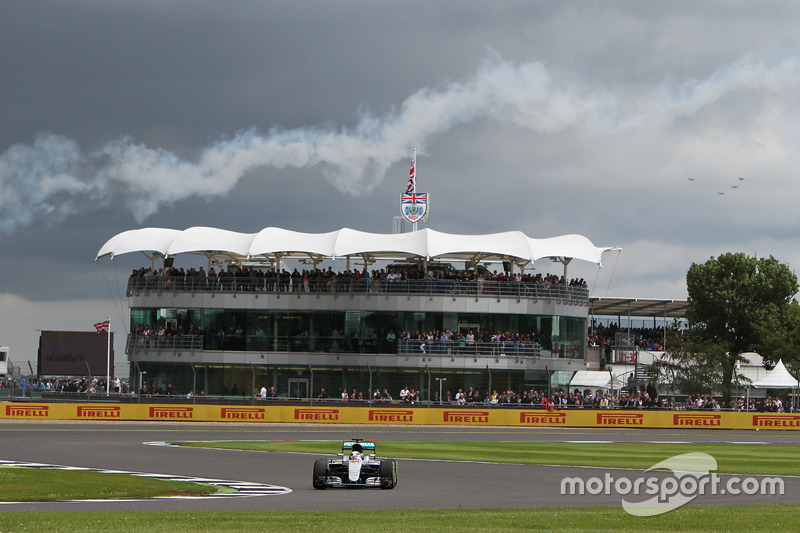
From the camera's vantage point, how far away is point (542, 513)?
703 inches

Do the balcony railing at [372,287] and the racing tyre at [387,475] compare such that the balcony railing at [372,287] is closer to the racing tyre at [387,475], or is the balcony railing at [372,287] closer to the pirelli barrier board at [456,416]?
the pirelli barrier board at [456,416]

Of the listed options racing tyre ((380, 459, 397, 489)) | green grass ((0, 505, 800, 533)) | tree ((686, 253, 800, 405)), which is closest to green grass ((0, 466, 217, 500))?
green grass ((0, 505, 800, 533))

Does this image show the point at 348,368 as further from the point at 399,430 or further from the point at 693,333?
the point at 693,333

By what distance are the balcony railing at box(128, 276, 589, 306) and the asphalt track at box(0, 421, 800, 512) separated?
16209mm

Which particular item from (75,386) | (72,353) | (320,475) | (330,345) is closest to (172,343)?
(72,353)

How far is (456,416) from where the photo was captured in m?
59.2

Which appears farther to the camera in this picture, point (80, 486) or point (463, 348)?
point (463, 348)

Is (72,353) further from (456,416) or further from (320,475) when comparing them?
(320,475)

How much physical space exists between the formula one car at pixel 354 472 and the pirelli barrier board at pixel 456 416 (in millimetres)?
35095

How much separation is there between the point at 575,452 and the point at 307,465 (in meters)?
11.6

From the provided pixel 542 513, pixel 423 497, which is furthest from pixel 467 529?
pixel 423 497

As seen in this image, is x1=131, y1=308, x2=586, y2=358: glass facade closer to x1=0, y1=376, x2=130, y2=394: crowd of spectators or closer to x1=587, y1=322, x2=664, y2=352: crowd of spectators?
x1=0, y1=376, x2=130, y2=394: crowd of spectators

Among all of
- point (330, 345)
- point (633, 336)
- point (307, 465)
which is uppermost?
point (633, 336)

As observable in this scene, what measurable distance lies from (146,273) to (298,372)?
14092 millimetres
